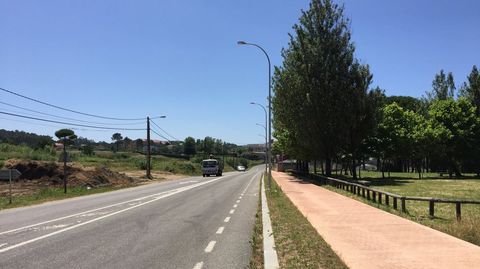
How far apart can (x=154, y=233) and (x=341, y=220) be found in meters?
5.42

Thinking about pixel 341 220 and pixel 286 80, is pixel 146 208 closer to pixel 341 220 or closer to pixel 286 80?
pixel 341 220

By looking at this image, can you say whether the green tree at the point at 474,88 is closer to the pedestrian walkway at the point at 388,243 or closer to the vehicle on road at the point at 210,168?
the vehicle on road at the point at 210,168

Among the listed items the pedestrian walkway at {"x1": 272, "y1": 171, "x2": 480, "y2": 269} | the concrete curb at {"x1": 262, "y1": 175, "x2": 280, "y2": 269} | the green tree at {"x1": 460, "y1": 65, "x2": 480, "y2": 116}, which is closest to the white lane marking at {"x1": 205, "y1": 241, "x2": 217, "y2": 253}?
the concrete curb at {"x1": 262, "y1": 175, "x2": 280, "y2": 269}

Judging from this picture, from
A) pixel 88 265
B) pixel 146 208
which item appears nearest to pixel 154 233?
pixel 88 265

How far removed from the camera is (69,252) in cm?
1032

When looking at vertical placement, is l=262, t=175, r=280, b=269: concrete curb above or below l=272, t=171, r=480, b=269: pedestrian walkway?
below

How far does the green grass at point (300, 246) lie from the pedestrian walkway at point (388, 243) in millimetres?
220

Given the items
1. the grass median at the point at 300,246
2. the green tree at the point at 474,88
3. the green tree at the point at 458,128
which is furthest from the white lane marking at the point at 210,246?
the green tree at the point at 474,88

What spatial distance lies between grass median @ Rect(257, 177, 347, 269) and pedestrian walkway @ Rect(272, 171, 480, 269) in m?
0.22

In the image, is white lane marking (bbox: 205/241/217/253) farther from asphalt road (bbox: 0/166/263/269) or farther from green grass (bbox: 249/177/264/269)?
green grass (bbox: 249/177/264/269)

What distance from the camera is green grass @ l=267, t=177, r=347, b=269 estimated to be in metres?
8.77

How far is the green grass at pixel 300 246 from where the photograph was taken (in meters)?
8.77

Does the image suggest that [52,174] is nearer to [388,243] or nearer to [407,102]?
[388,243]

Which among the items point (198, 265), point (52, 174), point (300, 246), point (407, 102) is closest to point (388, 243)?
point (300, 246)
